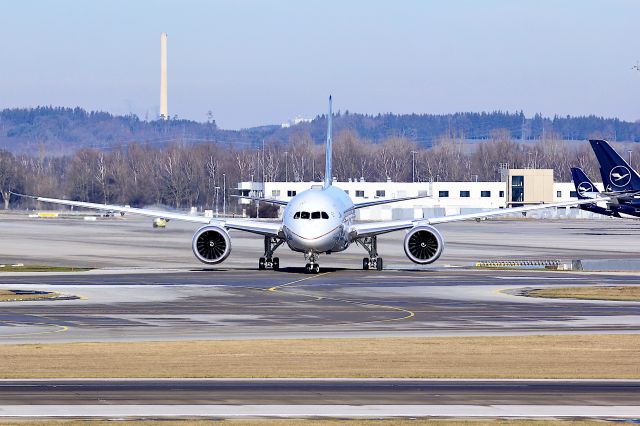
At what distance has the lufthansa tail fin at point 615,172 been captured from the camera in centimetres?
11694

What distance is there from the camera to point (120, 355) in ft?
102

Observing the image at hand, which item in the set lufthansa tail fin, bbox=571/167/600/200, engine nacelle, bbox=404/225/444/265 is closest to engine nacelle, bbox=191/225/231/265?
engine nacelle, bbox=404/225/444/265

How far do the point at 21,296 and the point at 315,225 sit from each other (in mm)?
15303

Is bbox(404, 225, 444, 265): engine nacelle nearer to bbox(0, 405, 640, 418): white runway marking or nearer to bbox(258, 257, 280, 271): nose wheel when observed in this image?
bbox(258, 257, 280, 271): nose wheel

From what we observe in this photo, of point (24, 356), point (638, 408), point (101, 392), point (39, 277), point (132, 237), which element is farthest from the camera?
point (132, 237)

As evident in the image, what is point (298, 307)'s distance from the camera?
44625 millimetres

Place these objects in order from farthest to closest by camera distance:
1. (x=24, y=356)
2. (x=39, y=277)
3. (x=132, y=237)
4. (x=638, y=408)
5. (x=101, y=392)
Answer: (x=132, y=237) < (x=39, y=277) < (x=24, y=356) < (x=101, y=392) < (x=638, y=408)

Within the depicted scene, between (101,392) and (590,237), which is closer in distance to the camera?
(101,392)

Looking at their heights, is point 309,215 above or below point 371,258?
above

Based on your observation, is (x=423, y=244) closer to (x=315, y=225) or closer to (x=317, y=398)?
(x=315, y=225)

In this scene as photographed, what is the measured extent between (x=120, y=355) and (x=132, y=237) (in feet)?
268

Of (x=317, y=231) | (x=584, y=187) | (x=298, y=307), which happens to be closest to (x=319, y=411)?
(x=298, y=307)

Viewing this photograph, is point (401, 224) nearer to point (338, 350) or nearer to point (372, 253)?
point (372, 253)

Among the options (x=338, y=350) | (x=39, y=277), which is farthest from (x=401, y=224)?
(x=338, y=350)
